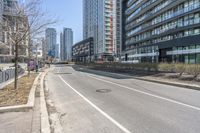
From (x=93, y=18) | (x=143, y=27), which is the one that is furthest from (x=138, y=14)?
(x=93, y=18)

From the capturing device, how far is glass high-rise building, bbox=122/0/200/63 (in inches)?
2021

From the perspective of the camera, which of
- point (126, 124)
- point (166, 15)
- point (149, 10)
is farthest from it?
point (149, 10)

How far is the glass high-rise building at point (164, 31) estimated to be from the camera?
51328 mm

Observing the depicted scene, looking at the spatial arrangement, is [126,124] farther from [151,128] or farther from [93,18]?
[93,18]

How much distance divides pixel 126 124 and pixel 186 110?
3.00m

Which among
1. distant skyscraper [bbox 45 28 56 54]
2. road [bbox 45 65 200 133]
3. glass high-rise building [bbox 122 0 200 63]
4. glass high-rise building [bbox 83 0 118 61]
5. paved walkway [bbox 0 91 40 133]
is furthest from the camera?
glass high-rise building [bbox 83 0 118 61]

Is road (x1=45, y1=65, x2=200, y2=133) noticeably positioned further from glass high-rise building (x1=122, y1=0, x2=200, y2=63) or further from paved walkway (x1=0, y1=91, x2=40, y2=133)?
Answer: glass high-rise building (x1=122, y1=0, x2=200, y2=63)

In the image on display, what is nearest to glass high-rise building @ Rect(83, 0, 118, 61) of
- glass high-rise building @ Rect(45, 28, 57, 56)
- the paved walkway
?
glass high-rise building @ Rect(45, 28, 57, 56)

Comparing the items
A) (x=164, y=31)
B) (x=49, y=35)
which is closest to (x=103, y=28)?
(x=164, y=31)

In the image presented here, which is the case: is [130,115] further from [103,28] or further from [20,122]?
[103,28]

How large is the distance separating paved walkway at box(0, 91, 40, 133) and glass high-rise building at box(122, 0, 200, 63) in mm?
44929

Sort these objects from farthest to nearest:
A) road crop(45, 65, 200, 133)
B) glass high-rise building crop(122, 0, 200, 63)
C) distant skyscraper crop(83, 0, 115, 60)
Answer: distant skyscraper crop(83, 0, 115, 60), glass high-rise building crop(122, 0, 200, 63), road crop(45, 65, 200, 133)

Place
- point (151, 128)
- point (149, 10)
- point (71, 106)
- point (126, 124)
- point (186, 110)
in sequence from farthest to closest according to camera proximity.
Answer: point (149, 10) < point (71, 106) < point (186, 110) < point (126, 124) < point (151, 128)

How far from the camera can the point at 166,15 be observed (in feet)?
212
